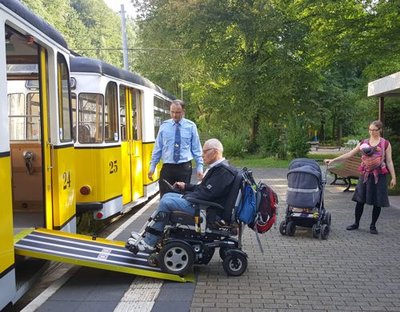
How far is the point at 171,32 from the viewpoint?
1176 inches

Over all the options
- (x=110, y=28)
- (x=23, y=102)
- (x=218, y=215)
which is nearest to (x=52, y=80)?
(x=23, y=102)

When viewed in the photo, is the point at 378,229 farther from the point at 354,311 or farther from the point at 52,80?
the point at 52,80

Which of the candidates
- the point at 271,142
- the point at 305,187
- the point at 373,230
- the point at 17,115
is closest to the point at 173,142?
the point at 305,187

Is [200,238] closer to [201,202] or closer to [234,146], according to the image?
[201,202]

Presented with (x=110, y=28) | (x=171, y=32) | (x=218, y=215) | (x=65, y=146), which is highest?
(x=110, y=28)

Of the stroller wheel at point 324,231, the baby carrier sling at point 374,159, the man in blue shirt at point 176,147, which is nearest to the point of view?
the man in blue shirt at point 176,147

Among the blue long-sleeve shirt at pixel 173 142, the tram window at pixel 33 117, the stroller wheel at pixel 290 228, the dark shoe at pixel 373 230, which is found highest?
the tram window at pixel 33 117

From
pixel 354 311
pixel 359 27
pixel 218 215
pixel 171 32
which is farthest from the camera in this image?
pixel 171 32

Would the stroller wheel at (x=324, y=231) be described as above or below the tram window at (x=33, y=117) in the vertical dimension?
below

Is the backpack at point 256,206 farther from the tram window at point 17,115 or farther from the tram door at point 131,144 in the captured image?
the tram door at point 131,144

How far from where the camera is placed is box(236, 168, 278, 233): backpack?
580 centimetres

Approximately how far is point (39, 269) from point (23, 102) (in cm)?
288

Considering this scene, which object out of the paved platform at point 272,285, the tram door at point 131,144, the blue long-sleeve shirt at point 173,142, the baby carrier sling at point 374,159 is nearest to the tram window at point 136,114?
the tram door at point 131,144

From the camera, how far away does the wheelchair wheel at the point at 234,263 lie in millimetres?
5809
